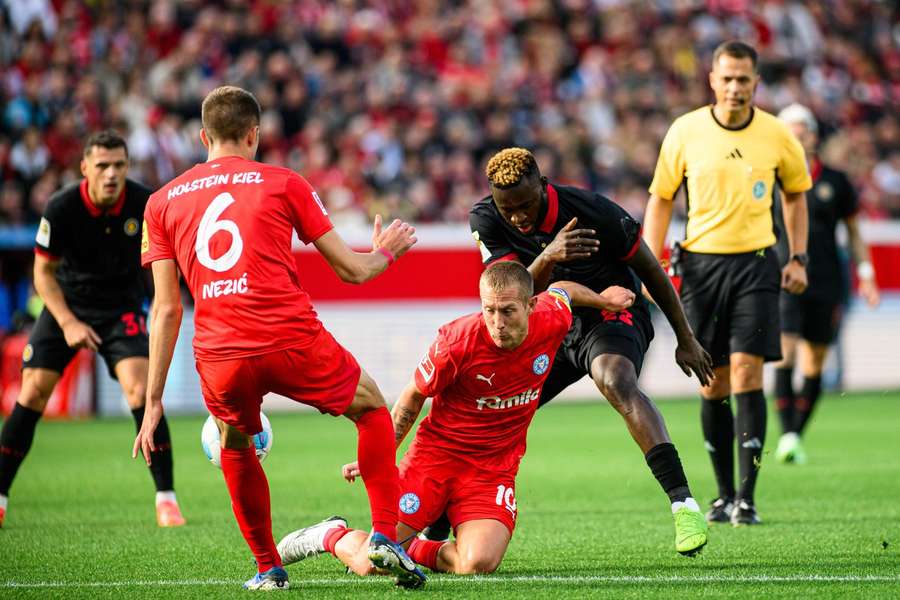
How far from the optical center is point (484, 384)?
254 inches

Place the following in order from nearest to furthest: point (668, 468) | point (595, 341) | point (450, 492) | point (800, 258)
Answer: point (668, 468)
point (450, 492)
point (595, 341)
point (800, 258)

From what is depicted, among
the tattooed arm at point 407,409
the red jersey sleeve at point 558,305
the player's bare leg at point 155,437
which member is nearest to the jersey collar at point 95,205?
the player's bare leg at point 155,437

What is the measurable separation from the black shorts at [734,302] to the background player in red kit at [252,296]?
9.73 feet

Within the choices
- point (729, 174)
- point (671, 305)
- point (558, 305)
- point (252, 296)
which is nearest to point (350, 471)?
point (252, 296)

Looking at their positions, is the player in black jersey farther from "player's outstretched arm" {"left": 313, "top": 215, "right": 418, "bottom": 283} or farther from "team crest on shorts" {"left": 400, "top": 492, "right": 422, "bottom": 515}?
"player's outstretched arm" {"left": 313, "top": 215, "right": 418, "bottom": 283}

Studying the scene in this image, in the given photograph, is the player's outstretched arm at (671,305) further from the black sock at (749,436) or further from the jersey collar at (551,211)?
the black sock at (749,436)

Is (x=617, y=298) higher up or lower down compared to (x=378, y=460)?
higher up

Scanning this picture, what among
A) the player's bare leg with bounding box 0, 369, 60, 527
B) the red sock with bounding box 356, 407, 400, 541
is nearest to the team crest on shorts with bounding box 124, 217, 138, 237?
the player's bare leg with bounding box 0, 369, 60, 527

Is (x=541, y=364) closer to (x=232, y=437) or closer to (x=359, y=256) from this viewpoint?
(x=359, y=256)

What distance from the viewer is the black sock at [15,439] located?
28.4 ft

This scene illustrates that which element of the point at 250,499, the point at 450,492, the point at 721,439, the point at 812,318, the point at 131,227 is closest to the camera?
the point at 250,499

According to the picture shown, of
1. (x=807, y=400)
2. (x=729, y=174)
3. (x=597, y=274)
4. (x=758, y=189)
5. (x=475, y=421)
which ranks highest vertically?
(x=729, y=174)

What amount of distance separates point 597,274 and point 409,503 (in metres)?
1.59

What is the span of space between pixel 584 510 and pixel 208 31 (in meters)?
14.0
